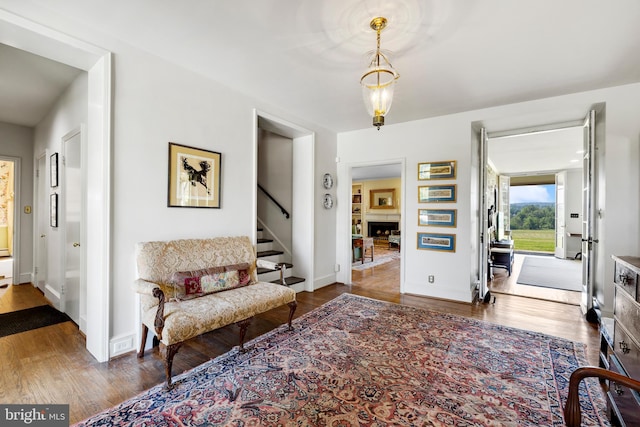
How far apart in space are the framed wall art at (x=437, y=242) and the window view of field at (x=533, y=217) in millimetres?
6960

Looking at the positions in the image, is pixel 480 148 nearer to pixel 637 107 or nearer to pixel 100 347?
pixel 637 107

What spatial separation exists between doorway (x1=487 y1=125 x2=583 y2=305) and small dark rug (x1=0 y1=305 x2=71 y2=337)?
19.5ft

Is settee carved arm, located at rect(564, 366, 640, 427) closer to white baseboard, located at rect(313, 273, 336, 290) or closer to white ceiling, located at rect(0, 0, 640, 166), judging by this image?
white ceiling, located at rect(0, 0, 640, 166)

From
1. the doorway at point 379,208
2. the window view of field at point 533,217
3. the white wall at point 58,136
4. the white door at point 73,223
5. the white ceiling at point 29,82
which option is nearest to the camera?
the white ceiling at point 29,82

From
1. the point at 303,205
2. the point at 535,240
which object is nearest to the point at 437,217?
the point at 303,205

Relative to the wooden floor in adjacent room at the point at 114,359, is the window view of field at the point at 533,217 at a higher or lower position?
higher

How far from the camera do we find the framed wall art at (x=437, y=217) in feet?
13.1

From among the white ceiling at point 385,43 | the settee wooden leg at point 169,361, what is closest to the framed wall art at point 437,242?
the white ceiling at point 385,43

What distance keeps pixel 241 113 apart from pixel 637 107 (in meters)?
4.34

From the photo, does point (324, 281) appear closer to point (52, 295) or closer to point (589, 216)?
point (589, 216)

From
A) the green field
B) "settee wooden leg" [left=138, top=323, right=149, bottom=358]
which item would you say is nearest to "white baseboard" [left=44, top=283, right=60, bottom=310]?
"settee wooden leg" [left=138, top=323, right=149, bottom=358]

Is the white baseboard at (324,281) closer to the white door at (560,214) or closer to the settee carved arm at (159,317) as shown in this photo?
the settee carved arm at (159,317)

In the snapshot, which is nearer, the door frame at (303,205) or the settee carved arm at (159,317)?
the settee carved arm at (159,317)

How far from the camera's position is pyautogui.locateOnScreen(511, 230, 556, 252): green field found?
9.12m
